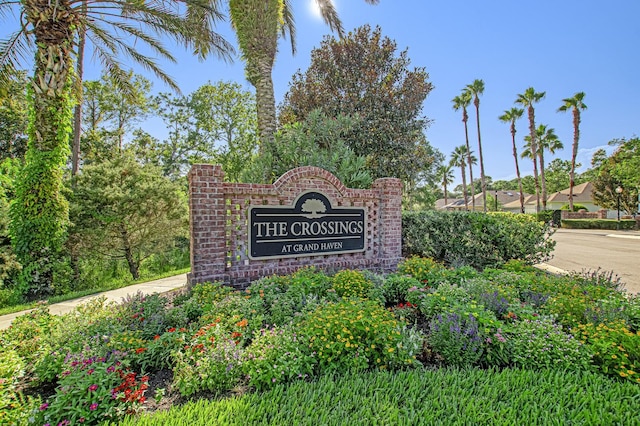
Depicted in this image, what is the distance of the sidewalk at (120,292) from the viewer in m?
4.90

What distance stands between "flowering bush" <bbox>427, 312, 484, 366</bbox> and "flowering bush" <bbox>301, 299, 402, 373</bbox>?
44 cm

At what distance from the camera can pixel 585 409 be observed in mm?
2139

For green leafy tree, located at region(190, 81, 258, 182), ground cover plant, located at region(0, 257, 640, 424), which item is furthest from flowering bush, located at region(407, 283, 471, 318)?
green leafy tree, located at region(190, 81, 258, 182)

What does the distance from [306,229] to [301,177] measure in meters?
0.91

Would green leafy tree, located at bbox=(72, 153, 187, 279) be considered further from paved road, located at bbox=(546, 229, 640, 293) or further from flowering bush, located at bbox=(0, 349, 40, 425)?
paved road, located at bbox=(546, 229, 640, 293)

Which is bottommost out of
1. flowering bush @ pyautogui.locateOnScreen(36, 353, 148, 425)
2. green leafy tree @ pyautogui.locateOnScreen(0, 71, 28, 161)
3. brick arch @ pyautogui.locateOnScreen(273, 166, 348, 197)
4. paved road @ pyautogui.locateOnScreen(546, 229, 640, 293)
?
paved road @ pyautogui.locateOnScreen(546, 229, 640, 293)

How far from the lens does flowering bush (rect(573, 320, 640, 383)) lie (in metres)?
2.63

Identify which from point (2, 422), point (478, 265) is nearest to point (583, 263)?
point (478, 265)

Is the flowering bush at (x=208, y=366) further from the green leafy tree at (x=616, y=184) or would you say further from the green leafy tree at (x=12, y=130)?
the green leafy tree at (x=616, y=184)

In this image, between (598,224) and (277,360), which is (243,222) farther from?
(598,224)

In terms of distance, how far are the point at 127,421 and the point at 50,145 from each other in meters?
7.07

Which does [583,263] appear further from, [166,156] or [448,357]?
[166,156]

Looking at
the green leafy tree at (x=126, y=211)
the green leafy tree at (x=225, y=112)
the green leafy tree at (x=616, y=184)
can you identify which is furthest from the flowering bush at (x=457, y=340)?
the green leafy tree at (x=616, y=184)

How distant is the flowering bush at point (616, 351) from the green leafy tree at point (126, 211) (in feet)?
32.7
